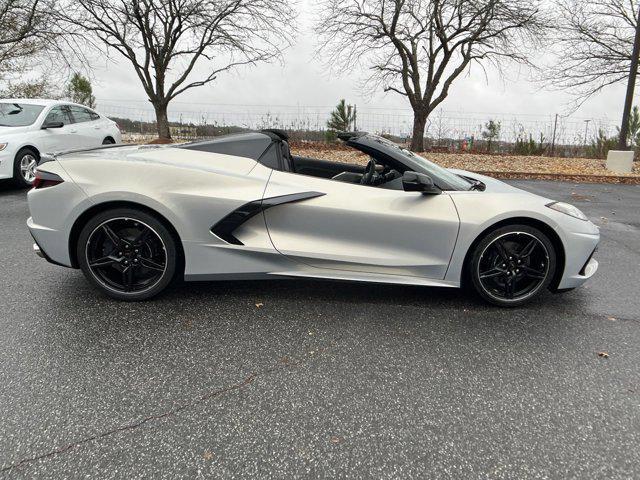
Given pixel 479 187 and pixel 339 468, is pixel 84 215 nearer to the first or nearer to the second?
pixel 339 468

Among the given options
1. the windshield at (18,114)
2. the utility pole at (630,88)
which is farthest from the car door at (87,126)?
the utility pole at (630,88)

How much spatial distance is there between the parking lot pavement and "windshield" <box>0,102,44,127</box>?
5620mm

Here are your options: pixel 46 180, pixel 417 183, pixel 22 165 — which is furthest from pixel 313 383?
pixel 22 165

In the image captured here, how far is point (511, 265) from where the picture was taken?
3.15 meters

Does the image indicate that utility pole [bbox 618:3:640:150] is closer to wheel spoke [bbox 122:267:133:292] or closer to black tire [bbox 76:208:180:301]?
black tire [bbox 76:208:180:301]

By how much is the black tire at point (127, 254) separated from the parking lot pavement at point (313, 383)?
0.14m

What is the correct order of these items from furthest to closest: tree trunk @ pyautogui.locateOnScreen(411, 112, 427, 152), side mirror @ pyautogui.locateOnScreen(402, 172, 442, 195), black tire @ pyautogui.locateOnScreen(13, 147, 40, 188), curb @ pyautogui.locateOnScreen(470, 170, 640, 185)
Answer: tree trunk @ pyautogui.locateOnScreen(411, 112, 427, 152)
curb @ pyautogui.locateOnScreen(470, 170, 640, 185)
black tire @ pyautogui.locateOnScreen(13, 147, 40, 188)
side mirror @ pyautogui.locateOnScreen(402, 172, 442, 195)

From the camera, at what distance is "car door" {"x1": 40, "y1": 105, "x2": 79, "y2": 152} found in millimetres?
8049

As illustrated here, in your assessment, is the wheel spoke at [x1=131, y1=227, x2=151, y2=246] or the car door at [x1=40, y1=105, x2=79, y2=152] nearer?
the wheel spoke at [x1=131, y1=227, x2=151, y2=246]

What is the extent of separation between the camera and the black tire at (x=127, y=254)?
118 inches

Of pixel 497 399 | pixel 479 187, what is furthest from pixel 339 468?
pixel 479 187

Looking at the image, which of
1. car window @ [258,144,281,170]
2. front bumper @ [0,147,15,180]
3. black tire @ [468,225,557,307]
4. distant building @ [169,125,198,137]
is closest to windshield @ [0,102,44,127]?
front bumper @ [0,147,15,180]

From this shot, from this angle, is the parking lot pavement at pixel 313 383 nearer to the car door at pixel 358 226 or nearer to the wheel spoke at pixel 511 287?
the wheel spoke at pixel 511 287

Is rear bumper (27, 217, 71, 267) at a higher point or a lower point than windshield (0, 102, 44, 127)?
lower
